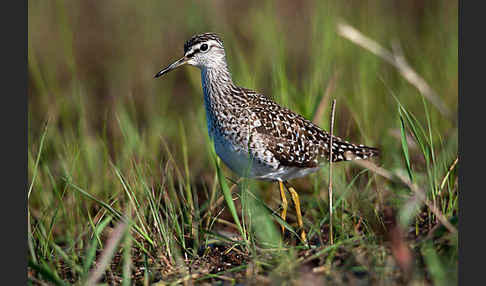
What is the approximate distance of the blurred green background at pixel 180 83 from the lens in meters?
6.28

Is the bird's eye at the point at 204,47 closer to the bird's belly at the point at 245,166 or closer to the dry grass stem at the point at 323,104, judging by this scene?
the bird's belly at the point at 245,166

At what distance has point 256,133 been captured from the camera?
5.55m

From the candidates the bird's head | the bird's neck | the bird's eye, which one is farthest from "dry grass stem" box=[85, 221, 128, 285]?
the bird's eye

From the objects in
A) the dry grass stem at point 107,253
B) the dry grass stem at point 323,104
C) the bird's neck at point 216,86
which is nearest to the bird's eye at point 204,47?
the bird's neck at point 216,86

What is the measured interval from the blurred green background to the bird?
0.41 metres

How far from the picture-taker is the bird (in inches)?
217

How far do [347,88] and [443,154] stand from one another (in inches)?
142

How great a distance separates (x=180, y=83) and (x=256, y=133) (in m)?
5.89

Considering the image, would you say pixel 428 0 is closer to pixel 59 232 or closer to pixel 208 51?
pixel 208 51

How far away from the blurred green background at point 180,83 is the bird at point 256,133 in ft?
1.35

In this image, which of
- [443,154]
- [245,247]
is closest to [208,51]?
[245,247]

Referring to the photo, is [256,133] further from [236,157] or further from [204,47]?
[204,47]

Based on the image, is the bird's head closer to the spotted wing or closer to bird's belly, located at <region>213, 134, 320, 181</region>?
the spotted wing

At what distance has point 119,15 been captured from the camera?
11.4m
